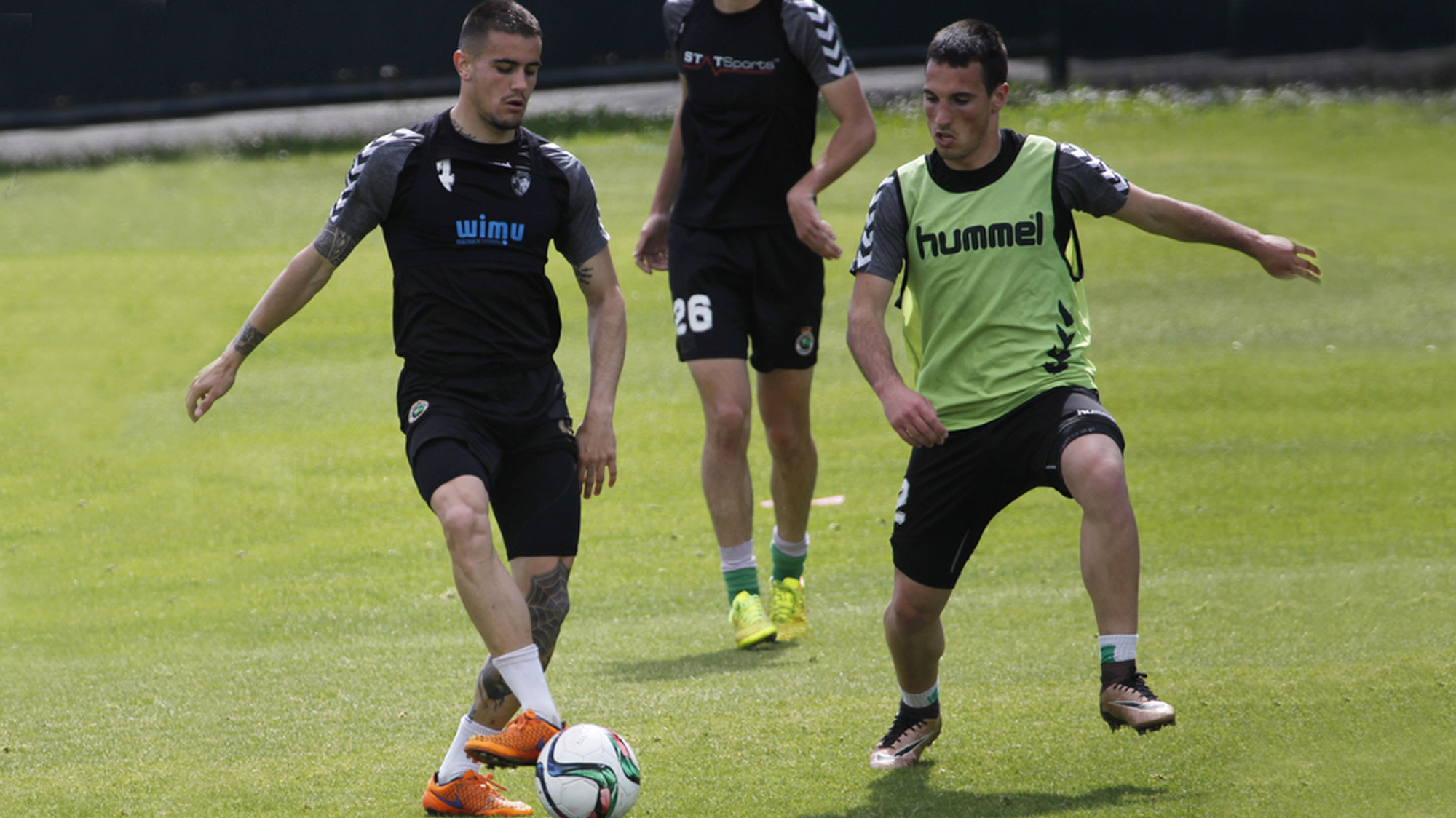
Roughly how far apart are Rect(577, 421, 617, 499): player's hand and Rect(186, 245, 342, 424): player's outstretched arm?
0.97 m

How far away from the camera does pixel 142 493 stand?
10.5 meters

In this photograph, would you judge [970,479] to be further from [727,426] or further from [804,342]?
[804,342]

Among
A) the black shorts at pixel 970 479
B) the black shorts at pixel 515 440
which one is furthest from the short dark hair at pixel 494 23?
the black shorts at pixel 970 479

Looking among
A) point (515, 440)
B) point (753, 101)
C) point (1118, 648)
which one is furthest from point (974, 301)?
point (753, 101)

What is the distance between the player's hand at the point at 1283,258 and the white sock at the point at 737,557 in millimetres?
2822

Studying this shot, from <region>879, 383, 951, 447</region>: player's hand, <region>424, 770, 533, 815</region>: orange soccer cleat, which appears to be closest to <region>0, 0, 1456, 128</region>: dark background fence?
<region>879, 383, 951, 447</region>: player's hand

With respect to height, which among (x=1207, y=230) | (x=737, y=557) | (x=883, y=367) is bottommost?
(x=737, y=557)

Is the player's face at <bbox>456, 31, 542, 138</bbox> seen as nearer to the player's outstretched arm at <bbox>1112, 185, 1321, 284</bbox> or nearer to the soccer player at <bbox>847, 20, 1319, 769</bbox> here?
the soccer player at <bbox>847, 20, 1319, 769</bbox>

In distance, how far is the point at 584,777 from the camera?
4.25 m

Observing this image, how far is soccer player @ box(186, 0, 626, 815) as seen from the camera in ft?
15.9

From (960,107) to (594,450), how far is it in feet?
5.29

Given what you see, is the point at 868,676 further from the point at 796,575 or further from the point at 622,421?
the point at 622,421

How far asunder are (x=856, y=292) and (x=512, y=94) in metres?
1.26

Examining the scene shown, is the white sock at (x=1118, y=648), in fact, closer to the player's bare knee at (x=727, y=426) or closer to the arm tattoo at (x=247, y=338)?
the player's bare knee at (x=727, y=426)
